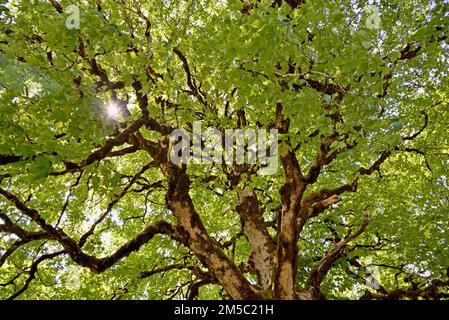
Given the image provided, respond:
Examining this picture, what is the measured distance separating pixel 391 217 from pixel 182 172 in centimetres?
644

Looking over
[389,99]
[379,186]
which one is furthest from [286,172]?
[379,186]

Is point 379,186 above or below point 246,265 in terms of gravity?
above

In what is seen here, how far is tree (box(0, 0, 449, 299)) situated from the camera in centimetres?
387

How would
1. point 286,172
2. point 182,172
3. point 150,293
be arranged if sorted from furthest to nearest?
point 150,293
point 182,172
point 286,172

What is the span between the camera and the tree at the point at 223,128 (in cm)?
387

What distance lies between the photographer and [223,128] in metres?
7.71

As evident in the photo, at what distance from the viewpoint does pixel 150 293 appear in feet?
32.2

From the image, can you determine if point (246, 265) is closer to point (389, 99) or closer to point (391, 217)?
point (391, 217)
